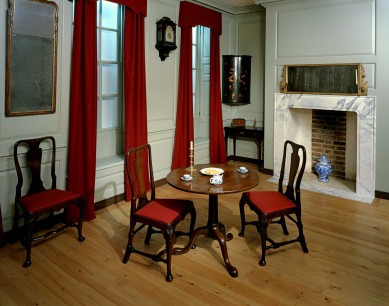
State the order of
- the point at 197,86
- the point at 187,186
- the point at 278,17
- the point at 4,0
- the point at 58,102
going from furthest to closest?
1. the point at 197,86
2. the point at 278,17
3. the point at 58,102
4. the point at 4,0
5. the point at 187,186

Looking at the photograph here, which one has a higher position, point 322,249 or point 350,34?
point 350,34

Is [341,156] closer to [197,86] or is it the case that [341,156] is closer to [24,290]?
[197,86]

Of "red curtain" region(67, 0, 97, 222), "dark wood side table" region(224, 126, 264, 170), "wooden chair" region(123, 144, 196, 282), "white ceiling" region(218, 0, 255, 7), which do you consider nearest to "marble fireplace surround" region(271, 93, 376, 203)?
"dark wood side table" region(224, 126, 264, 170)

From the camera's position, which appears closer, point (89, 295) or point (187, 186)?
point (89, 295)

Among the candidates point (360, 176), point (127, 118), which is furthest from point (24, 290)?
point (360, 176)

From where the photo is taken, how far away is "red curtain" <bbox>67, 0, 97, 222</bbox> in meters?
3.30

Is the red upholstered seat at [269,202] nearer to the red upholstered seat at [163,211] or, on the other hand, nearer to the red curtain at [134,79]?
the red upholstered seat at [163,211]

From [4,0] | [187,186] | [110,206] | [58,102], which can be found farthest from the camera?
[110,206]

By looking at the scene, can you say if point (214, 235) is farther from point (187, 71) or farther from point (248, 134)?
point (248, 134)

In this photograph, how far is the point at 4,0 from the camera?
9.10 feet

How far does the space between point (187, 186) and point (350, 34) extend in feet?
10.3

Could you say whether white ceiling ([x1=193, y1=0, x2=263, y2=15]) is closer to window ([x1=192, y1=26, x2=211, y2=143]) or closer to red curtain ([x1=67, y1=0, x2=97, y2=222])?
window ([x1=192, y1=26, x2=211, y2=143])

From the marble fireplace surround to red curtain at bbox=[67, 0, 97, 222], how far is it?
274cm

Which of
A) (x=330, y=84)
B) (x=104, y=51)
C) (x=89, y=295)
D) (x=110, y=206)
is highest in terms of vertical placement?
(x=104, y=51)
